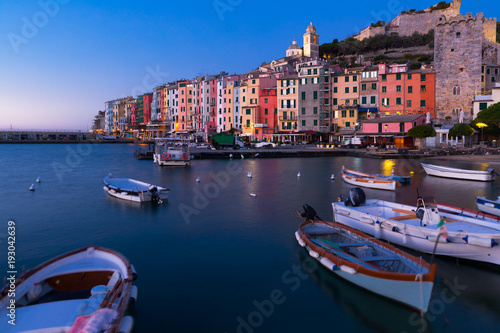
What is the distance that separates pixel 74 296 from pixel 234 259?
6655 millimetres

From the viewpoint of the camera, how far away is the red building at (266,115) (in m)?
84.1

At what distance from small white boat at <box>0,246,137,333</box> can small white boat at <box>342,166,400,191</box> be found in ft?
79.7

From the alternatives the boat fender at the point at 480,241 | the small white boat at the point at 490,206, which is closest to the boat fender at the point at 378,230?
the boat fender at the point at 480,241

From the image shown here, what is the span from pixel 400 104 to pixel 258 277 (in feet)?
210

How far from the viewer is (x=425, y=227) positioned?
1461cm

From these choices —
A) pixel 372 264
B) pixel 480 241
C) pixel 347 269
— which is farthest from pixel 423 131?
pixel 347 269

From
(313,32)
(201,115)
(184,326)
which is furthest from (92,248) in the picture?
(313,32)

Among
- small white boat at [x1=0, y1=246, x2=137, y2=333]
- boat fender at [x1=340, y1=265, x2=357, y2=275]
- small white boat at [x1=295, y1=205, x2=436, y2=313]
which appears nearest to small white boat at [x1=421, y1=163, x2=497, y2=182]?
small white boat at [x1=295, y1=205, x2=436, y2=313]

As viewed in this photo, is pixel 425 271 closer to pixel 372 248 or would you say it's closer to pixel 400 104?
pixel 372 248

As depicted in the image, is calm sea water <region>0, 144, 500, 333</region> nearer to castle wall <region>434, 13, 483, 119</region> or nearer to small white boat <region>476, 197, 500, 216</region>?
small white boat <region>476, 197, 500, 216</region>
